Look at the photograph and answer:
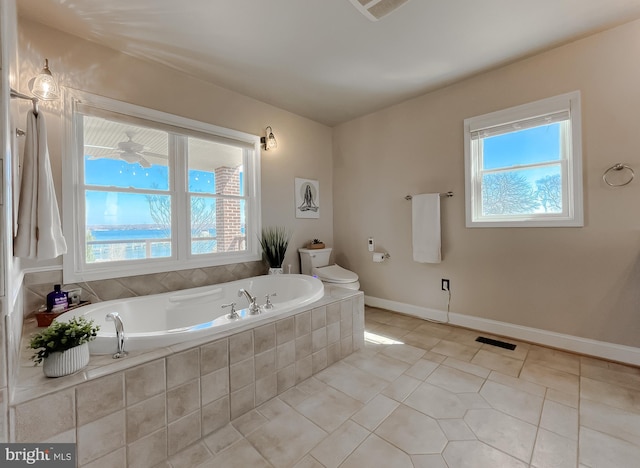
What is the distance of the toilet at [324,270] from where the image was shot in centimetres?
311

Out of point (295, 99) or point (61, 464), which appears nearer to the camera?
point (61, 464)

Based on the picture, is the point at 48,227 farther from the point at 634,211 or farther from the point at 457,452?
the point at 634,211

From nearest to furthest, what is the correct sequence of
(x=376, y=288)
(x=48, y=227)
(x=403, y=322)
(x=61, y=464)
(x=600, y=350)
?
(x=61, y=464), (x=48, y=227), (x=600, y=350), (x=403, y=322), (x=376, y=288)

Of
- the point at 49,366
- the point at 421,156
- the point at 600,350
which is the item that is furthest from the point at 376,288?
the point at 49,366

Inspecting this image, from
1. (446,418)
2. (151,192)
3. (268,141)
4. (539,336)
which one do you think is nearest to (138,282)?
(151,192)

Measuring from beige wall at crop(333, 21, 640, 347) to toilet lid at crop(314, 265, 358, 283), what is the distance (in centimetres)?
48

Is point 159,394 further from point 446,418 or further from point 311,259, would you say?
point 311,259

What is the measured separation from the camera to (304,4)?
1.76 metres

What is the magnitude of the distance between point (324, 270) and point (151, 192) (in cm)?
198

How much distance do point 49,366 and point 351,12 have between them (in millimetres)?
2528

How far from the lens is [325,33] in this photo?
6.63ft

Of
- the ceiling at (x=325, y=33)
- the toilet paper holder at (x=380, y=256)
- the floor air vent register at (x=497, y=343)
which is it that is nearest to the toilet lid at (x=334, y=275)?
the toilet paper holder at (x=380, y=256)

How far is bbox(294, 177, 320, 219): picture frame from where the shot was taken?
351 cm

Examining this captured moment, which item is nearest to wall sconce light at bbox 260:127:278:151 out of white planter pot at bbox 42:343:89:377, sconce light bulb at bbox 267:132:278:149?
sconce light bulb at bbox 267:132:278:149
